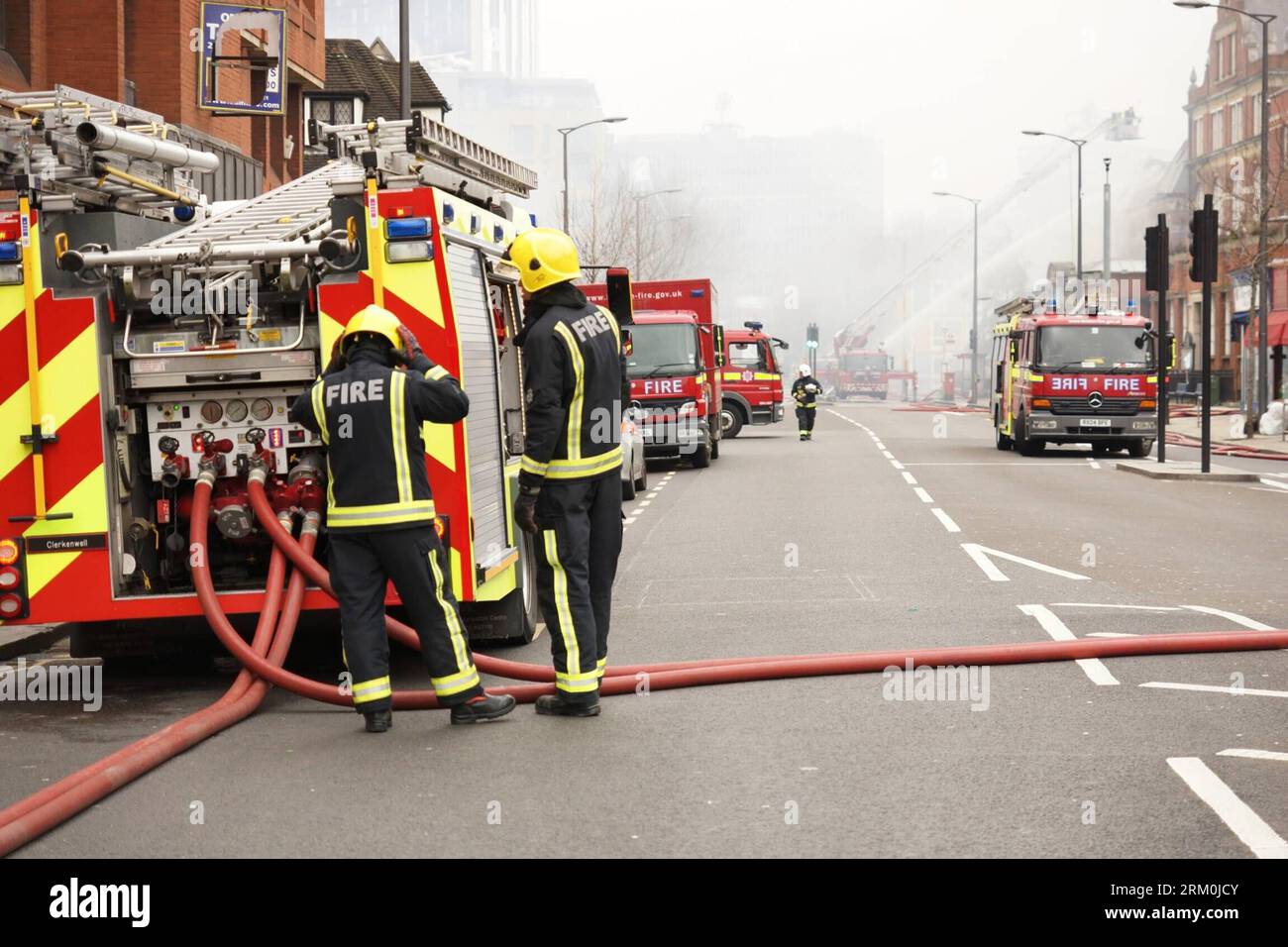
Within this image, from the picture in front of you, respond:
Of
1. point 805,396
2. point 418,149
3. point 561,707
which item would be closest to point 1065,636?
point 561,707

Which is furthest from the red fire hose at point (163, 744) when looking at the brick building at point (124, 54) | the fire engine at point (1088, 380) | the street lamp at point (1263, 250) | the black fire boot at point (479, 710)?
the street lamp at point (1263, 250)

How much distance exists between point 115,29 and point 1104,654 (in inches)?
803

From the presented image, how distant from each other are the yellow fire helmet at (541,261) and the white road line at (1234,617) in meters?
4.59

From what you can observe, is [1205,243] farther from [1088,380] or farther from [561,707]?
[561,707]

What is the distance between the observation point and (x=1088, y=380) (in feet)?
97.6

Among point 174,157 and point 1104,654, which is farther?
point 174,157

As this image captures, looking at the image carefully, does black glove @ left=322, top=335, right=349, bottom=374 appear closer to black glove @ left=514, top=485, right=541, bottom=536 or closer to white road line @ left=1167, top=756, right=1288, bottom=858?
black glove @ left=514, top=485, right=541, bottom=536

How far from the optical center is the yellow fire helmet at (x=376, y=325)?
7500 mm

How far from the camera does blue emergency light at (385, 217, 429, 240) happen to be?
833 cm

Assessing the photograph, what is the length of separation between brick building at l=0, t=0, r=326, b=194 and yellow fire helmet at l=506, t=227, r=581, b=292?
16156 mm

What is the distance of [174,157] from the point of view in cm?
973

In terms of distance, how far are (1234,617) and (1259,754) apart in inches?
156
